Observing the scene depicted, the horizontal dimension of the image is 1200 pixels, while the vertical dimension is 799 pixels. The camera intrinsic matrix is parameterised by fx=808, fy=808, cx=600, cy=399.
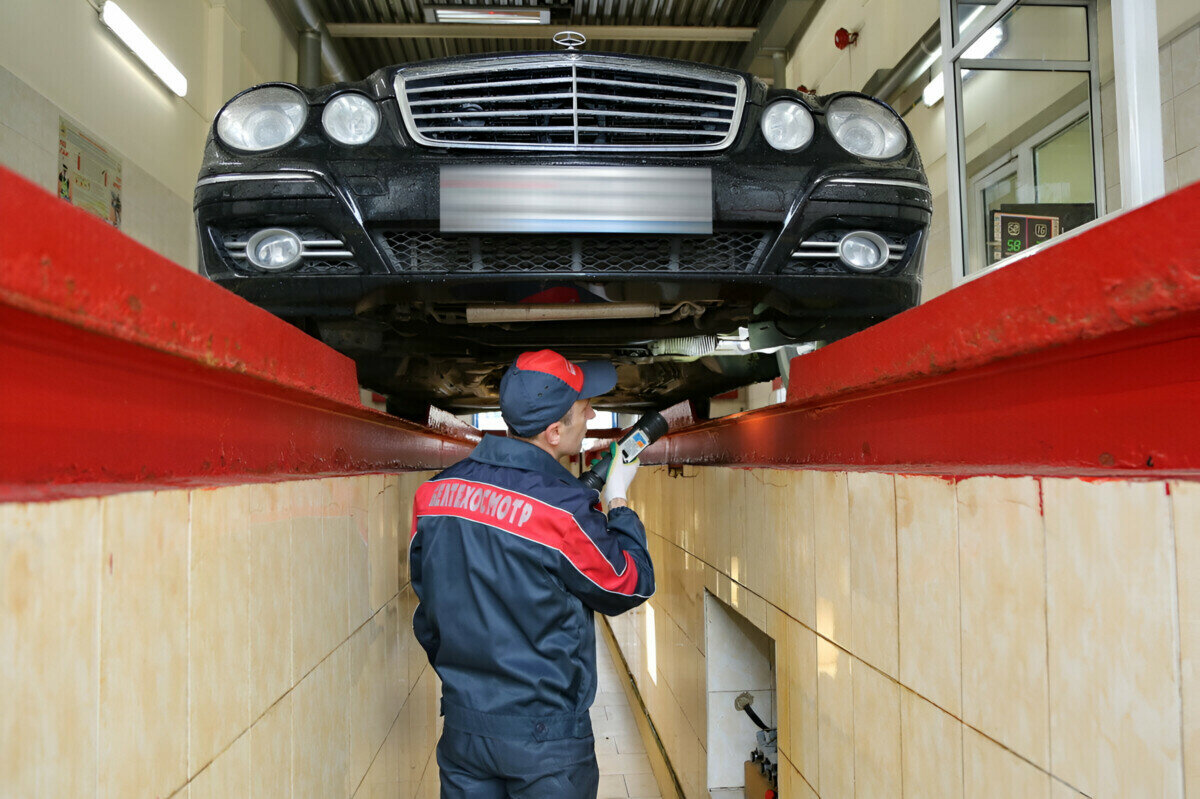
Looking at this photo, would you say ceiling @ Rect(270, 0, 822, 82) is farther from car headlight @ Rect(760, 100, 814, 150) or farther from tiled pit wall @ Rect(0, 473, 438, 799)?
tiled pit wall @ Rect(0, 473, 438, 799)

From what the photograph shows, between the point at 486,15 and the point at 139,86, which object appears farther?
the point at 486,15

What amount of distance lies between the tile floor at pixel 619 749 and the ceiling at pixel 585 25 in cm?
541

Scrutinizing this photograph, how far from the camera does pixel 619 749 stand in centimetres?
508

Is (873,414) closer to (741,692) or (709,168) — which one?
(709,168)

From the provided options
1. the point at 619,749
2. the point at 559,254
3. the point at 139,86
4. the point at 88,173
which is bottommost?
the point at 619,749

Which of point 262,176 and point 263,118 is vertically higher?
point 263,118

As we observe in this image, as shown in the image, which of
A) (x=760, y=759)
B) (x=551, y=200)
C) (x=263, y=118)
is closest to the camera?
(x=551, y=200)

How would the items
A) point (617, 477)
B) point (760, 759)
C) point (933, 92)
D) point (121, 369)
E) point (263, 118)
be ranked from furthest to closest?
point (933, 92) < point (760, 759) < point (617, 477) < point (263, 118) < point (121, 369)

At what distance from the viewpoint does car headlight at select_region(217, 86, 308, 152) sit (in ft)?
6.62

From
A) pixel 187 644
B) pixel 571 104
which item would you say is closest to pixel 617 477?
pixel 571 104

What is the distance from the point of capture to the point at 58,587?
70 centimetres

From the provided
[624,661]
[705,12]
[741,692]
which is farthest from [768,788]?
[705,12]

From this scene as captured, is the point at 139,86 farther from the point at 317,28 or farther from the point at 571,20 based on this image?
the point at 571,20

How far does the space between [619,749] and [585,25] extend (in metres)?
5.81
